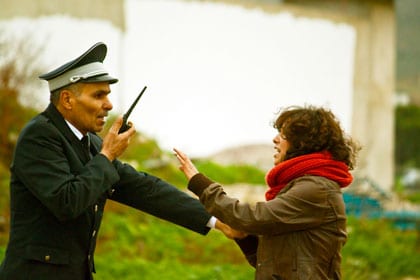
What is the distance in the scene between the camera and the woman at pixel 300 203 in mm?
4207

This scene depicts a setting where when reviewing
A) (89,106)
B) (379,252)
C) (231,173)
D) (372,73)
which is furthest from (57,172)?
(372,73)

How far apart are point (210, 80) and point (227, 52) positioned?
20.2 inches

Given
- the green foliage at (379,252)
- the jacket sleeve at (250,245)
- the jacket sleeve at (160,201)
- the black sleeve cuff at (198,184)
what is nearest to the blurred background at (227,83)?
the green foliage at (379,252)

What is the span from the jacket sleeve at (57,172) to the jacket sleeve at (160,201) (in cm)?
63

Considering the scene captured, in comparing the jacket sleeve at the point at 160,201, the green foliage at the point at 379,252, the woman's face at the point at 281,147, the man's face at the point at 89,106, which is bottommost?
the green foliage at the point at 379,252

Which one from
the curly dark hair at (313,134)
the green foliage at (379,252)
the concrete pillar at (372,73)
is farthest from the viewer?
the concrete pillar at (372,73)

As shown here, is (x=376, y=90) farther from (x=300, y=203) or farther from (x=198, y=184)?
(x=300, y=203)

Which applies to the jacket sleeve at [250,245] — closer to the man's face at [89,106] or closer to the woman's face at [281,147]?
the woman's face at [281,147]

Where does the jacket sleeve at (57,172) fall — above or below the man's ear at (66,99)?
below

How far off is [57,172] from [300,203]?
3.52 feet

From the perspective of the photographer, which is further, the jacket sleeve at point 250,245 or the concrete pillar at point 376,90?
the concrete pillar at point 376,90

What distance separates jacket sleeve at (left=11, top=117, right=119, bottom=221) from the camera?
4098mm

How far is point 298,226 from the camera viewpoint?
4.20 meters

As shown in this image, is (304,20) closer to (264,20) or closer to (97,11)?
(264,20)
